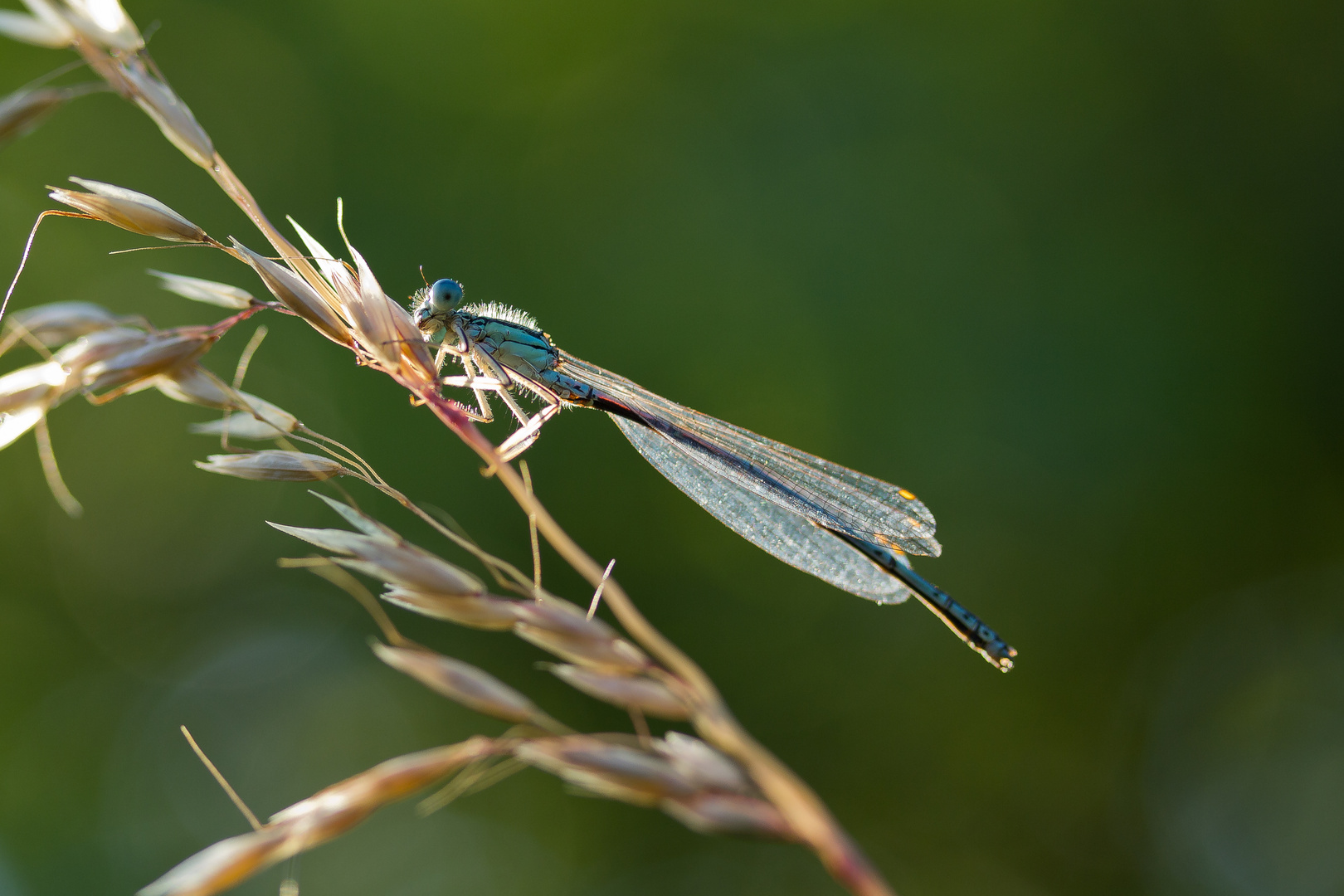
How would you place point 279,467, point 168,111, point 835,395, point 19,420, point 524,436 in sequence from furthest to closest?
point 835,395
point 524,436
point 279,467
point 168,111
point 19,420

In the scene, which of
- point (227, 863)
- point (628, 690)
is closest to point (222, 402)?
point (227, 863)

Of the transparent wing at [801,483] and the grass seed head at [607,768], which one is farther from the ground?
the transparent wing at [801,483]

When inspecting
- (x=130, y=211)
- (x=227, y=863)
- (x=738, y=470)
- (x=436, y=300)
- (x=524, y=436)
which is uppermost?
(x=738, y=470)

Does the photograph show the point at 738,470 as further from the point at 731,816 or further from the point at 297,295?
the point at 731,816

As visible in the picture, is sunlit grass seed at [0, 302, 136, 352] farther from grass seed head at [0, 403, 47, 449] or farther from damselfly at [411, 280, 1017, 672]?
damselfly at [411, 280, 1017, 672]

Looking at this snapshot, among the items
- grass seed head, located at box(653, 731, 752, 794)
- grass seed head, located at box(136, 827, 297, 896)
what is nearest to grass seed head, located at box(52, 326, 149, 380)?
grass seed head, located at box(136, 827, 297, 896)

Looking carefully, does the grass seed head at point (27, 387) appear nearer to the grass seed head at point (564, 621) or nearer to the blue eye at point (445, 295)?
the grass seed head at point (564, 621)

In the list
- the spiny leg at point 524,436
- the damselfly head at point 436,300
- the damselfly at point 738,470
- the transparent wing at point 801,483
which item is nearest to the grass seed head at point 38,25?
the spiny leg at point 524,436

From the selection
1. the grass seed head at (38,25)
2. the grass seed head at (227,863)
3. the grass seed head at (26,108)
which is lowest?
the grass seed head at (227,863)
